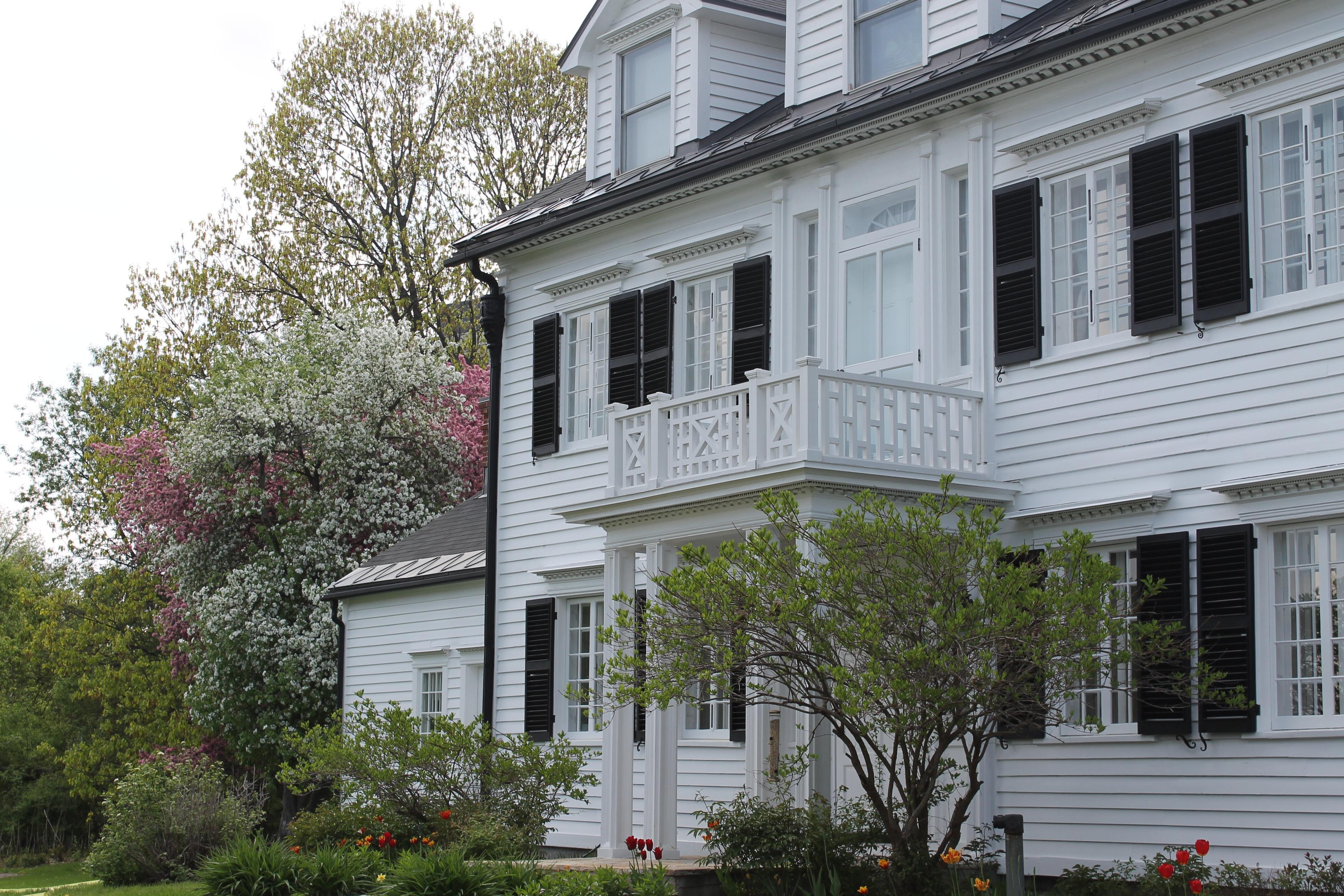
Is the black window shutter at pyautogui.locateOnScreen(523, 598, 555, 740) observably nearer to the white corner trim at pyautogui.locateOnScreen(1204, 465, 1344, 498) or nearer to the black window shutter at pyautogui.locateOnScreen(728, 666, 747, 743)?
the black window shutter at pyautogui.locateOnScreen(728, 666, 747, 743)

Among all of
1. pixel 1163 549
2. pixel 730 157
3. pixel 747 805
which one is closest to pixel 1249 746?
A: pixel 1163 549

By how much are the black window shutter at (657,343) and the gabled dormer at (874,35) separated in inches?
103

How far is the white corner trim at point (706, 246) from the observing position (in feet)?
56.8

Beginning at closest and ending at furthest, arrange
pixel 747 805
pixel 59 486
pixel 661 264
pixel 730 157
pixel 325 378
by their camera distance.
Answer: pixel 747 805
pixel 730 157
pixel 661 264
pixel 325 378
pixel 59 486

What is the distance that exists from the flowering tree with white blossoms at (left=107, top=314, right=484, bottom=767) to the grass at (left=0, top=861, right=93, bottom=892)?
3.46 meters

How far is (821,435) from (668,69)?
25.5ft

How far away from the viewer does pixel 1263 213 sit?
12586 mm

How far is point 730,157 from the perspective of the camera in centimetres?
1695

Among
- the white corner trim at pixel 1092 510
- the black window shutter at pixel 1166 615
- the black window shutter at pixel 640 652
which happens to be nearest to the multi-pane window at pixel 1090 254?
the white corner trim at pixel 1092 510

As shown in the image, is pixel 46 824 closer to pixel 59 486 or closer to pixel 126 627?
A: pixel 126 627

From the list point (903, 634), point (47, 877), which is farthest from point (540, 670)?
point (47, 877)

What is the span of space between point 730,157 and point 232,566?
652 inches

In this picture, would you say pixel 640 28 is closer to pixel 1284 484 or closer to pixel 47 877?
pixel 1284 484

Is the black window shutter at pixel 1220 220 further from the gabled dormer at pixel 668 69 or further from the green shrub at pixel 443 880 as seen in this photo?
the green shrub at pixel 443 880
